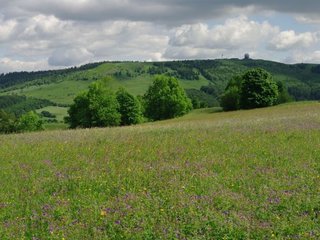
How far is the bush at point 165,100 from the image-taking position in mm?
91812

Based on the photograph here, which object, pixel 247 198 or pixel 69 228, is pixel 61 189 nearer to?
pixel 69 228

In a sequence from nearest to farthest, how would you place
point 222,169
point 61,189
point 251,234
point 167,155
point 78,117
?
point 251,234
point 61,189
point 222,169
point 167,155
point 78,117

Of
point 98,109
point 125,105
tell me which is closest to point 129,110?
point 125,105

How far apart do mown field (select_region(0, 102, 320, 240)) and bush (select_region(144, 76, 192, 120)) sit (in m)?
74.1

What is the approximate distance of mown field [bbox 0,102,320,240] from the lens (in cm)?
859

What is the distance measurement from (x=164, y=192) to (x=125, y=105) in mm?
82064

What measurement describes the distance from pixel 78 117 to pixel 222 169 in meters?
79.4

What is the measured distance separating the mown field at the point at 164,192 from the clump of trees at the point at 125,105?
69882mm

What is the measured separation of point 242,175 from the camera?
12195mm

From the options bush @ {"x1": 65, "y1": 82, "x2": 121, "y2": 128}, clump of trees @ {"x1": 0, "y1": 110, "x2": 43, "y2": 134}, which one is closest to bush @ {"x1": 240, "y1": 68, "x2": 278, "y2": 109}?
bush @ {"x1": 65, "y1": 82, "x2": 121, "y2": 128}

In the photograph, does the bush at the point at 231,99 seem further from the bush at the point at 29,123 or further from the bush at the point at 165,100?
the bush at the point at 29,123

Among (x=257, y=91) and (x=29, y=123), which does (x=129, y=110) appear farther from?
(x=29, y=123)

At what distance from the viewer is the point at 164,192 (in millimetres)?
10719

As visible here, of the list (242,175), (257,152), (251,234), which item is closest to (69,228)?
(251,234)
